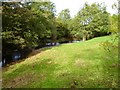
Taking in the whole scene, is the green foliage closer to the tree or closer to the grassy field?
the tree

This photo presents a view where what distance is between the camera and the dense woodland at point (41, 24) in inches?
1020

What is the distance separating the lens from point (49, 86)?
15.5m

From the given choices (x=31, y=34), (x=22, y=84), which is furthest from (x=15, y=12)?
(x=22, y=84)

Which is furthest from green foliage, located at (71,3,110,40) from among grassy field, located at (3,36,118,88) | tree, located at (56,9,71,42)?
grassy field, located at (3,36,118,88)

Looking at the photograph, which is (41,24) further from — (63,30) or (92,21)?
(63,30)

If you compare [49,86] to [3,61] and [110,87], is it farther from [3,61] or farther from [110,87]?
[3,61]

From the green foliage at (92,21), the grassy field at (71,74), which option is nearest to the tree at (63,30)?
the green foliage at (92,21)

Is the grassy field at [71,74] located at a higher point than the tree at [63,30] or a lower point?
lower

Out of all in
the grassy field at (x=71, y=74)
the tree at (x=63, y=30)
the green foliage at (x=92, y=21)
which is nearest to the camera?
the grassy field at (x=71, y=74)

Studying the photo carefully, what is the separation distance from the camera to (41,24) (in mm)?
36500

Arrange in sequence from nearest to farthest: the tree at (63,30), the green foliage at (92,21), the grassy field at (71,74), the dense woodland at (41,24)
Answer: the grassy field at (71,74)
the dense woodland at (41,24)
the green foliage at (92,21)
the tree at (63,30)

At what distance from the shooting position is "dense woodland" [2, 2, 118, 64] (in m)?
25.9

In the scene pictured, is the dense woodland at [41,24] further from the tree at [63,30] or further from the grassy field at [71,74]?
the grassy field at [71,74]

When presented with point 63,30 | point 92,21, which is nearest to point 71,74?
point 92,21
